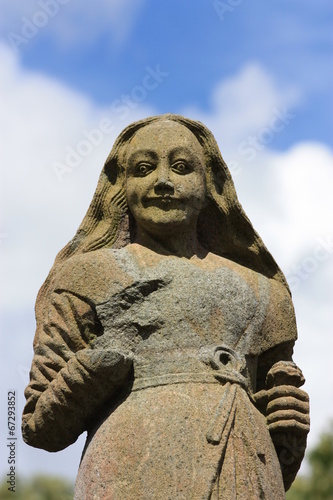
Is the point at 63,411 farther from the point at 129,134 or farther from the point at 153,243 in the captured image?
the point at 129,134

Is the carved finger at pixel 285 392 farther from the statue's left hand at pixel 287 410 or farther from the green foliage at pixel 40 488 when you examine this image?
the green foliage at pixel 40 488

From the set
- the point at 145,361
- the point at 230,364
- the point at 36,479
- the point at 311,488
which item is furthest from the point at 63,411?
the point at 36,479

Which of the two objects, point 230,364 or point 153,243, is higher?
point 153,243

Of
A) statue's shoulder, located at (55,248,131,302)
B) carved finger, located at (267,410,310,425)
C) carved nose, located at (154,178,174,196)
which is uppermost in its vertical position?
carved nose, located at (154,178,174,196)

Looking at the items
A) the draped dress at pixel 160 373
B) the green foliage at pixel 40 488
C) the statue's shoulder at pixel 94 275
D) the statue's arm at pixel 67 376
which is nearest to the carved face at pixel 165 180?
the draped dress at pixel 160 373

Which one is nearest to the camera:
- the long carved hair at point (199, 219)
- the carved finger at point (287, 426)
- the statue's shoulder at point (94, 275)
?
the carved finger at point (287, 426)

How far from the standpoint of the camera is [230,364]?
24.0ft

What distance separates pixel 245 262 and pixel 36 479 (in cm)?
1803

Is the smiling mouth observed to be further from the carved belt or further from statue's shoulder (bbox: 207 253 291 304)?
the carved belt

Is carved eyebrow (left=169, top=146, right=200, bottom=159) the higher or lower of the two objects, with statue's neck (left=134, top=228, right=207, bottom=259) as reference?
higher

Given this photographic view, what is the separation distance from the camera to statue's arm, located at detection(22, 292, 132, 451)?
721cm

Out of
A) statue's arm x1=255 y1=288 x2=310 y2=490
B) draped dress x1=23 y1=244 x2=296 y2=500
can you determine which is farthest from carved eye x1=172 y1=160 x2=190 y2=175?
statue's arm x1=255 y1=288 x2=310 y2=490

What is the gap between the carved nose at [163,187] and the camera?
25.1 feet

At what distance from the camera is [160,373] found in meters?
7.20
